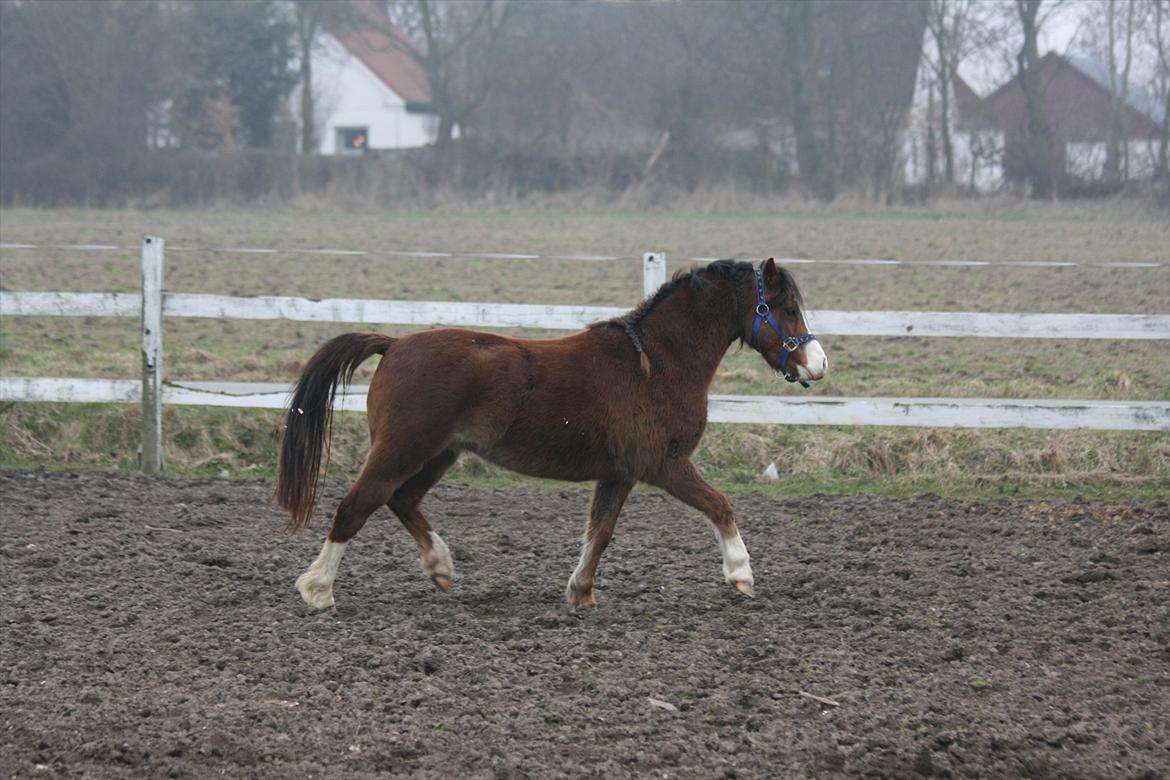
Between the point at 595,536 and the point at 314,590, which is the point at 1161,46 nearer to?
the point at 595,536

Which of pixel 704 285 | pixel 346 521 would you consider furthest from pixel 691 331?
pixel 346 521

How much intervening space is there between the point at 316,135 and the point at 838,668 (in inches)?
1704

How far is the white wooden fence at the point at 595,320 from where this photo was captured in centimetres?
829

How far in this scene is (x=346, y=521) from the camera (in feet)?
17.7

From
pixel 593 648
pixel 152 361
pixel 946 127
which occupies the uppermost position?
pixel 946 127

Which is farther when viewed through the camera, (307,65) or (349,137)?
(349,137)

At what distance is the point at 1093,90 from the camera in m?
33.7

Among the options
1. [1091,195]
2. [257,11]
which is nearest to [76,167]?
[257,11]

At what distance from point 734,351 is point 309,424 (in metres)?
4.33

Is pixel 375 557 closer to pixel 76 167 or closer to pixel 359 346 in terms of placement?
pixel 359 346

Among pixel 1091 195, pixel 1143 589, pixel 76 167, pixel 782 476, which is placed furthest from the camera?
pixel 76 167

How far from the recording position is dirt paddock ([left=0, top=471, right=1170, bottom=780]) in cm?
378

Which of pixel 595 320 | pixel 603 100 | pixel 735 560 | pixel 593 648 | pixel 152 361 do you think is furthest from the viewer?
pixel 603 100

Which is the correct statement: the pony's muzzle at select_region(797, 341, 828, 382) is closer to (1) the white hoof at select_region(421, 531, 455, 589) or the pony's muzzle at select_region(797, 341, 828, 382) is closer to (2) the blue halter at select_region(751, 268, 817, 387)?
(2) the blue halter at select_region(751, 268, 817, 387)
